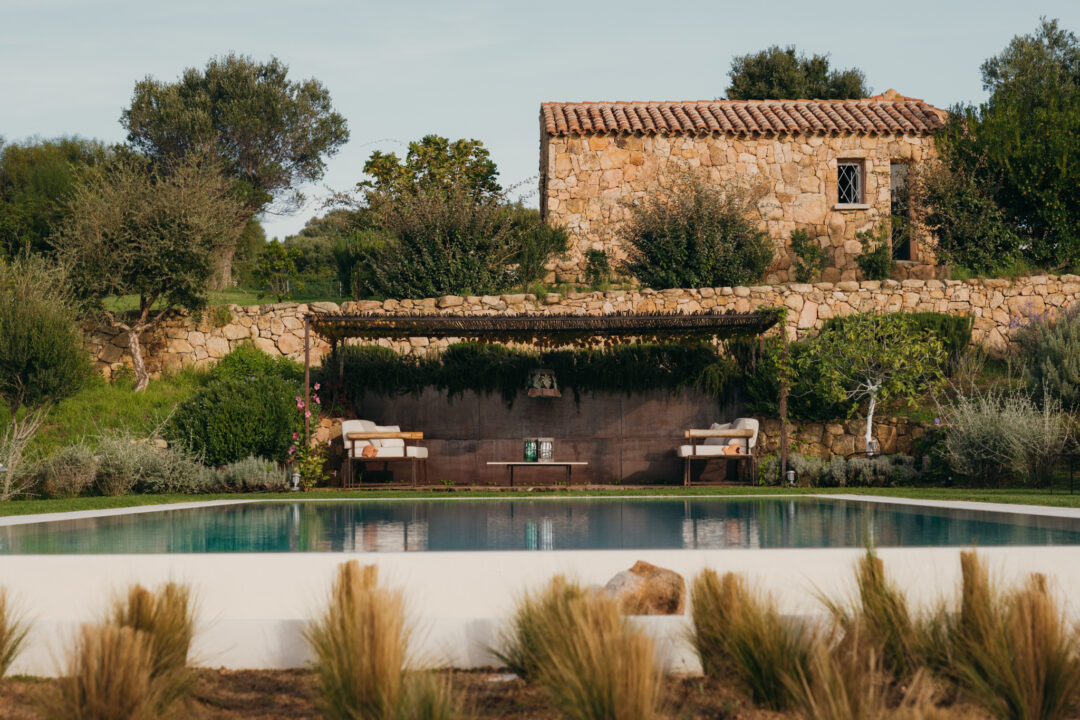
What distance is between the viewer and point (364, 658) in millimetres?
3428

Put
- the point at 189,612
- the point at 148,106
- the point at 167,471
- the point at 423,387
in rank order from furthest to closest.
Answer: the point at 148,106 < the point at 423,387 < the point at 167,471 < the point at 189,612

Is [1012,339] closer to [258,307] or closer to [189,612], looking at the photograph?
[258,307]

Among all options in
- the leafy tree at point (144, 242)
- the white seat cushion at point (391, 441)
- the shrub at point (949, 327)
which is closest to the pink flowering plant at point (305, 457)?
the white seat cushion at point (391, 441)

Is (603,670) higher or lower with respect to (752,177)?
lower

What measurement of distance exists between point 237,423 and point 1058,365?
39.7ft

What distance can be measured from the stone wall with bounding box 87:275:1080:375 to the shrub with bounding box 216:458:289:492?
4251mm

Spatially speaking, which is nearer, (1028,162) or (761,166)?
(1028,162)

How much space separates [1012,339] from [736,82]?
16670 mm

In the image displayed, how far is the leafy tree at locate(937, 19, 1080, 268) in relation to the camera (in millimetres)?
20641

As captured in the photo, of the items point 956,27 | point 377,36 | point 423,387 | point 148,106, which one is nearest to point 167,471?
point 423,387

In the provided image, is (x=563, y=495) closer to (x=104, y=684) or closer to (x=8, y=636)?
(x=8, y=636)

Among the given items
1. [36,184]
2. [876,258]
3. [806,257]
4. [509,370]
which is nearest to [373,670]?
[509,370]

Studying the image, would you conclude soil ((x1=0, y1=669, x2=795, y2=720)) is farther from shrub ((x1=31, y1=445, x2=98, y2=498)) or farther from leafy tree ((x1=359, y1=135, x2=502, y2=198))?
leafy tree ((x1=359, y1=135, x2=502, y2=198))

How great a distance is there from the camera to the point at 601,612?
3.41 m
